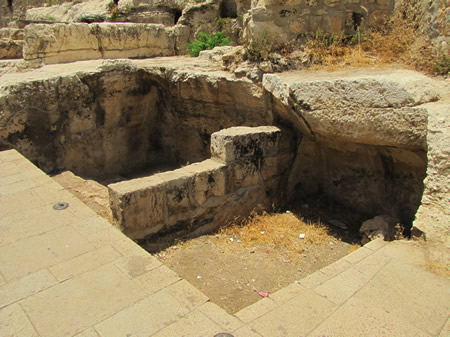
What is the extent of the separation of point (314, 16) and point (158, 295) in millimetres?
4239

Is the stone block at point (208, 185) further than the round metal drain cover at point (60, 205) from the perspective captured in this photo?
Yes

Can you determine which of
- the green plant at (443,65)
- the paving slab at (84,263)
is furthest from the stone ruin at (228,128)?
the paving slab at (84,263)

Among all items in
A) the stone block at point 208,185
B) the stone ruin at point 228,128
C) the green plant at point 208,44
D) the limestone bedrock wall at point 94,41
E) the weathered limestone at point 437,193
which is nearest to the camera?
the weathered limestone at point 437,193

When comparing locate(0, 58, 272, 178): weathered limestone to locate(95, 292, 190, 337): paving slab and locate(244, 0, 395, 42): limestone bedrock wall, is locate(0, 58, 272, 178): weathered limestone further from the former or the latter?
locate(95, 292, 190, 337): paving slab

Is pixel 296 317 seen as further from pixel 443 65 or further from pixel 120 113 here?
pixel 120 113

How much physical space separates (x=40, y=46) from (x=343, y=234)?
19.3 feet

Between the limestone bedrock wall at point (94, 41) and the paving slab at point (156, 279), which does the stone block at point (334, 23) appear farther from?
the limestone bedrock wall at point (94, 41)

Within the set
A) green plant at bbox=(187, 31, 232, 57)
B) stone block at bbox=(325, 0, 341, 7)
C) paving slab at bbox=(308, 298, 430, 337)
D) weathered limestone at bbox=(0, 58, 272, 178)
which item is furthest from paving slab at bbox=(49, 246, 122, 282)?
green plant at bbox=(187, 31, 232, 57)

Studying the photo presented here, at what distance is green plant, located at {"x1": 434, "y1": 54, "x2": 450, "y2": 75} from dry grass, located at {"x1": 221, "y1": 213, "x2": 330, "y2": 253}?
2.02m

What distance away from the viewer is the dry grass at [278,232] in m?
3.94

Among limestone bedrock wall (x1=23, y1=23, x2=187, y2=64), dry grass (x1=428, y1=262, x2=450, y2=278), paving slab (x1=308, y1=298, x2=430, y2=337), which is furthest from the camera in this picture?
limestone bedrock wall (x1=23, y1=23, x2=187, y2=64)

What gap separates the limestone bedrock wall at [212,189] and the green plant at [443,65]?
1.81 m

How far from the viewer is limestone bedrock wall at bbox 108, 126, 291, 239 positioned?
135 inches

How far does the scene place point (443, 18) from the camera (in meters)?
3.74
